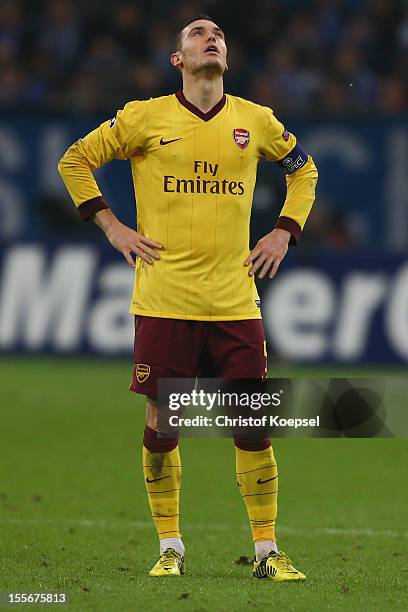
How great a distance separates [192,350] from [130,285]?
9309 millimetres

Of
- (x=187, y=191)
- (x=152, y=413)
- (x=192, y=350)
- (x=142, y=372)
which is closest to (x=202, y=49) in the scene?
(x=187, y=191)

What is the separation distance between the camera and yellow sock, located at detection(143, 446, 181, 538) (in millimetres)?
6094

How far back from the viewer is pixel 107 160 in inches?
237

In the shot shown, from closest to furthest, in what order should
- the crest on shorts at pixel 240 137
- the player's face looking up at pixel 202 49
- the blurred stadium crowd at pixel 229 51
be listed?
the player's face looking up at pixel 202 49 < the crest on shorts at pixel 240 137 < the blurred stadium crowd at pixel 229 51

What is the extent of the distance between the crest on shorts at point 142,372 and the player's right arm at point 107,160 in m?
0.44

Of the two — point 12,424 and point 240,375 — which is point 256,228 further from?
point 240,375

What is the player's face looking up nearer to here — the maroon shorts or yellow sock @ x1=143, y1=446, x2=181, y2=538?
the maroon shorts

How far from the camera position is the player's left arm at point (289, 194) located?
6066mm

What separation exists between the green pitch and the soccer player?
1.24 feet

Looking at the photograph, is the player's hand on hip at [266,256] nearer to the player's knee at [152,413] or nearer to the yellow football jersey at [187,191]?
the yellow football jersey at [187,191]

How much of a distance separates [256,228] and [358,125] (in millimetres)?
2671

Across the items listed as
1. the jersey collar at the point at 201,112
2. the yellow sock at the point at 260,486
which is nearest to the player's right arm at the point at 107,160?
the jersey collar at the point at 201,112

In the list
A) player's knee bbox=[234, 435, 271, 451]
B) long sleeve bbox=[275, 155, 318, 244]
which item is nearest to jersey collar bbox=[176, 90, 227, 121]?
long sleeve bbox=[275, 155, 318, 244]

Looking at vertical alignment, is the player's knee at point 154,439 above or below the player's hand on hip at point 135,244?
below
